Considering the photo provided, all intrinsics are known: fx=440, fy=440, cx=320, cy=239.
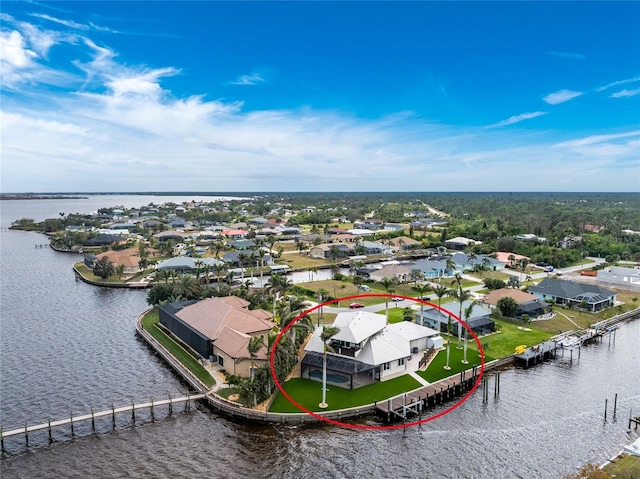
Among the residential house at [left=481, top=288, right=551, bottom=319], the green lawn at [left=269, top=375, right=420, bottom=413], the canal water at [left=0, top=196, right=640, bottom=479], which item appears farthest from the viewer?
the residential house at [left=481, top=288, right=551, bottom=319]

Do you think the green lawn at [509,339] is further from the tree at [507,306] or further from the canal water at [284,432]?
the canal water at [284,432]

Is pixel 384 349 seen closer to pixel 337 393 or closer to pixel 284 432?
pixel 337 393

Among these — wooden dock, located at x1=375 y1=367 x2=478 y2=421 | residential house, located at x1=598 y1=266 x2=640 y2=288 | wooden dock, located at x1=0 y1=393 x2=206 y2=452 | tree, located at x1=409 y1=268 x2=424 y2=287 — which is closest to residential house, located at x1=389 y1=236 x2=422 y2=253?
tree, located at x1=409 y1=268 x2=424 y2=287

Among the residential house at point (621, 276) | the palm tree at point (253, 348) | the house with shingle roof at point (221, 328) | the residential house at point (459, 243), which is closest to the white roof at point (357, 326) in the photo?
the house with shingle roof at point (221, 328)

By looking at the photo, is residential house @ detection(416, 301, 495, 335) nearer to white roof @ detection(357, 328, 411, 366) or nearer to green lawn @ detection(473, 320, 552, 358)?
green lawn @ detection(473, 320, 552, 358)

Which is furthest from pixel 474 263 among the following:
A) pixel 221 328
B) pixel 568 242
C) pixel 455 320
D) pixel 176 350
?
Result: pixel 176 350

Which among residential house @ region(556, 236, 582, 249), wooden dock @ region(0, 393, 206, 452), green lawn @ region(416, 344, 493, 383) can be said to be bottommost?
wooden dock @ region(0, 393, 206, 452)
